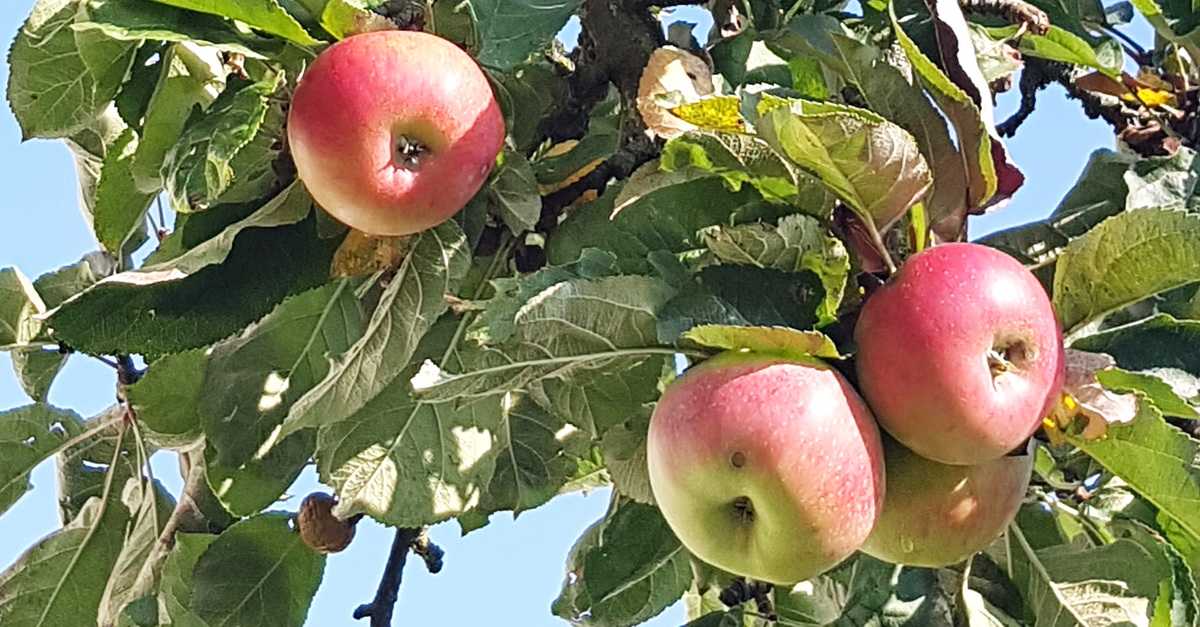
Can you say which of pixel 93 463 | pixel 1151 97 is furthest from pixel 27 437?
pixel 1151 97

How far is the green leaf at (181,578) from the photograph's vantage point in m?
1.27

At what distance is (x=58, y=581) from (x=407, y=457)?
0.46 meters

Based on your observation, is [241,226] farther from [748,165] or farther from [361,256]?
[748,165]

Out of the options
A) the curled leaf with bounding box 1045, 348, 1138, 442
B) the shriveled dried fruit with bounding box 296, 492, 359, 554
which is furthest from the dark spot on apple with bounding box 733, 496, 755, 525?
the shriveled dried fruit with bounding box 296, 492, 359, 554

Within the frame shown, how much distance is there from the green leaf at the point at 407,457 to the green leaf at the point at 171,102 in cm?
24

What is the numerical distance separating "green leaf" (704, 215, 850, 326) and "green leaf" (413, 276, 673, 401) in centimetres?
5

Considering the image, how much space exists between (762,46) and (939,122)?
0.75ft

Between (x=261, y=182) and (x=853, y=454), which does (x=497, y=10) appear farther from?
(x=853, y=454)

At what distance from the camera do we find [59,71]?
44.6 inches

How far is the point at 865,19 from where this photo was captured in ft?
4.20

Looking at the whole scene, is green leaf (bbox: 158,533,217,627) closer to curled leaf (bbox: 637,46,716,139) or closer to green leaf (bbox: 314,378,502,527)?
green leaf (bbox: 314,378,502,527)

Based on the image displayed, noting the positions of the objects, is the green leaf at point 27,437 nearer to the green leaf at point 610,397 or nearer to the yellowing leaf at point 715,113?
the green leaf at point 610,397

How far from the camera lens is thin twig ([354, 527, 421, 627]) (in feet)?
4.63

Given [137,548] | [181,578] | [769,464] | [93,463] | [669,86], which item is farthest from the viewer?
[93,463]
